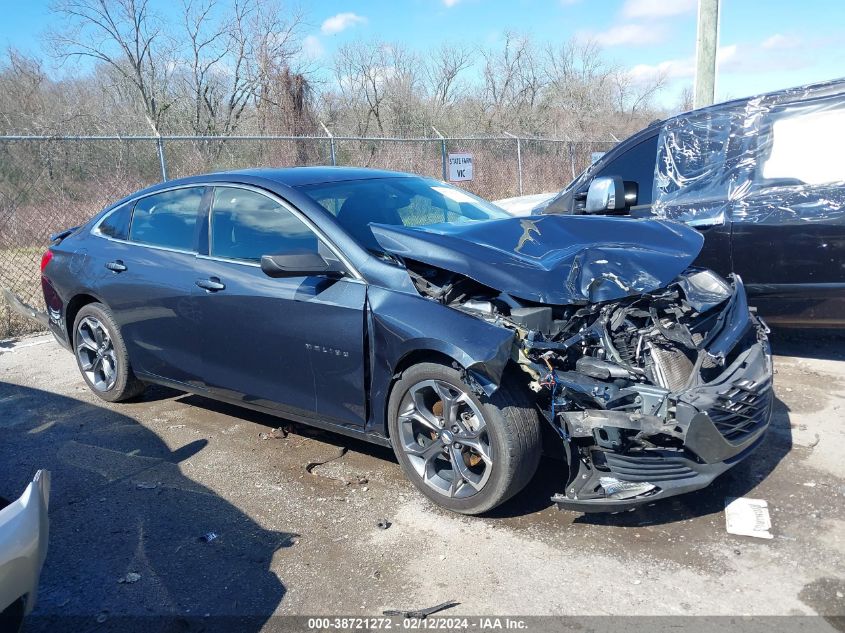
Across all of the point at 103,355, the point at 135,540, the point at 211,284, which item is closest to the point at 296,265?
the point at 211,284

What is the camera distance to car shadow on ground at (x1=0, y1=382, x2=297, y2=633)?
2.87m

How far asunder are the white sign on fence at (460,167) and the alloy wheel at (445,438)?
458 inches

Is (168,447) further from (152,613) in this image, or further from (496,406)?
(496,406)

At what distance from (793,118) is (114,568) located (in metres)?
5.20

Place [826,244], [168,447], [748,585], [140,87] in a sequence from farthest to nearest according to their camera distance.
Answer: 1. [140,87]
2. [826,244]
3. [168,447]
4. [748,585]

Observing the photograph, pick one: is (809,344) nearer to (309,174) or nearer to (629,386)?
(629,386)

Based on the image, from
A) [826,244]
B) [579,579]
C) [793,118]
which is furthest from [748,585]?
[793,118]

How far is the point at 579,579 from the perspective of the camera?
2926 millimetres

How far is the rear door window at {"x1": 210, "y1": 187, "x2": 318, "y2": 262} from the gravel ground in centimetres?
125

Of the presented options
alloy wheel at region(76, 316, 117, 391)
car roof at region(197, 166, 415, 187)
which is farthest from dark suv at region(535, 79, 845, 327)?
alloy wheel at region(76, 316, 117, 391)

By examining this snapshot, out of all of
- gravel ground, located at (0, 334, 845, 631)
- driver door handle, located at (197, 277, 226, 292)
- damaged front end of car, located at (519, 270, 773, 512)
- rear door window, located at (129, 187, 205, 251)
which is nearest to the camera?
gravel ground, located at (0, 334, 845, 631)

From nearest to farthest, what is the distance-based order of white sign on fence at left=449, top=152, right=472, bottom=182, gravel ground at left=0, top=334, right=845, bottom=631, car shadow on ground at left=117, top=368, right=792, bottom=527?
gravel ground at left=0, top=334, right=845, bottom=631
car shadow on ground at left=117, top=368, right=792, bottom=527
white sign on fence at left=449, top=152, right=472, bottom=182

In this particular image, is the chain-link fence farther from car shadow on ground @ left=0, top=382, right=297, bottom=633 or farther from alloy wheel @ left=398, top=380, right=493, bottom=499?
alloy wheel @ left=398, top=380, right=493, bottom=499

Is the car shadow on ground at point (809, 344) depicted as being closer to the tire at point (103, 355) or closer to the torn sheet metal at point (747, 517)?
the torn sheet metal at point (747, 517)
